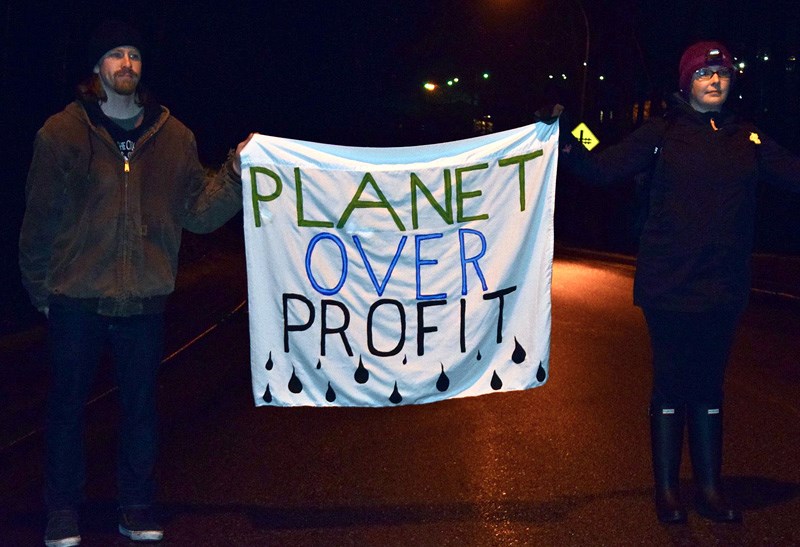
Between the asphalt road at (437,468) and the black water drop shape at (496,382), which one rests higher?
the black water drop shape at (496,382)

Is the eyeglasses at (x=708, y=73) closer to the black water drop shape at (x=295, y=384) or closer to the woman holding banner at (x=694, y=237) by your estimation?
the woman holding banner at (x=694, y=237)

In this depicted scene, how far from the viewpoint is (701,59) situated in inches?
169

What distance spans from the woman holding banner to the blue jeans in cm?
196

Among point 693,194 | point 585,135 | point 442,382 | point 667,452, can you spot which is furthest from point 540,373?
point 585,135

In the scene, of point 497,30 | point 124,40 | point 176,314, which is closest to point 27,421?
point 124,40

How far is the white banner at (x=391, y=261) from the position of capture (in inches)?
177

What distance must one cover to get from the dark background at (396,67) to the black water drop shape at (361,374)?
1.32 metres

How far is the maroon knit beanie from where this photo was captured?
14.0 ft

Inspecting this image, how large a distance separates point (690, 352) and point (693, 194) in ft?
2.19

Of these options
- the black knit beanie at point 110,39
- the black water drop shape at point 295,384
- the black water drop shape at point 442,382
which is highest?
the black knit beanie at point 110,39

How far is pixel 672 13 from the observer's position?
116 feet

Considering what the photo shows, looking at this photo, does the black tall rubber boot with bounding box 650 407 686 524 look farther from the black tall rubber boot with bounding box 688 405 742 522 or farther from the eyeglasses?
the eyeglasses

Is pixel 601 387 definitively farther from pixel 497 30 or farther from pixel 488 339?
pixel 497 30

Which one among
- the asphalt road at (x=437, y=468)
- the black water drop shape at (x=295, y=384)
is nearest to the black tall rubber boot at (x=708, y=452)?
the asphalt road at (x=437, y=468)
